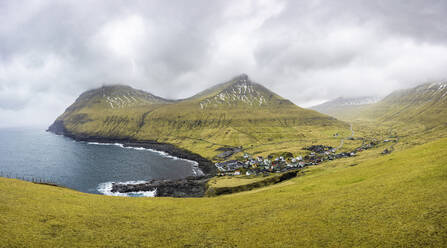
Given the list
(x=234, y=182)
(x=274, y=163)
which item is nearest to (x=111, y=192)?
(x=234, y=182)

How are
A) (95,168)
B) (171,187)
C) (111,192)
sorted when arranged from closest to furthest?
(111,192) → (171,187) → (95,168)

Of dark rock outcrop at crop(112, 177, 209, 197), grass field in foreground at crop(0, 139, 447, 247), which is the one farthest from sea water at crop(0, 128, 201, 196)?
grass field in foreground at crop(0, 139, 447, 247)

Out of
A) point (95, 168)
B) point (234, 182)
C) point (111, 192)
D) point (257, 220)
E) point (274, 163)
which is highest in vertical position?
point (257, 220)

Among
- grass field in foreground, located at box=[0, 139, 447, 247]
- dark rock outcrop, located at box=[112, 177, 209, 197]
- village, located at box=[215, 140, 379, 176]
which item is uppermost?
grass field in foreground, located at box=[0, 139, 447, 247]

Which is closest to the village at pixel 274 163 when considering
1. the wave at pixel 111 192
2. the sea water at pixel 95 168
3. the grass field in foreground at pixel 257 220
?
the sea water at pixel 95 168

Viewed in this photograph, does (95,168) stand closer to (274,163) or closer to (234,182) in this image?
(234,182)

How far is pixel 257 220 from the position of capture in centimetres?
3075

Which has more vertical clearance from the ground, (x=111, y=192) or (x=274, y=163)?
(x=274, y=163)

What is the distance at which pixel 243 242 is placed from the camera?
82.4 feet

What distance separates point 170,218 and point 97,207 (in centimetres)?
1467

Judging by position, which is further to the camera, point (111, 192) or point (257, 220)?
point (111, 192)

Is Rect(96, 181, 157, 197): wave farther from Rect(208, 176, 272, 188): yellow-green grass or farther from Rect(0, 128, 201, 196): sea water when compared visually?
Rect(208, 176, 272, 188): yellow-green grass

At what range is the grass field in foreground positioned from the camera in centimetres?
2366

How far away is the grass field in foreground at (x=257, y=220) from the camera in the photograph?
23656 mm
